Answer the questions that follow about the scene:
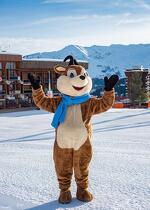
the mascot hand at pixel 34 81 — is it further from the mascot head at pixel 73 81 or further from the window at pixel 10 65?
the window at pixel 10 65

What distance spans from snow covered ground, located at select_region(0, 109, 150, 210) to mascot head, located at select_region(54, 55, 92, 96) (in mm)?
1102

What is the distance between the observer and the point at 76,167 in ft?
13.9

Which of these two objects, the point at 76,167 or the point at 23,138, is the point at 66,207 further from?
the point at 23,138

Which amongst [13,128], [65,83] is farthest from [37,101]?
[13,128]

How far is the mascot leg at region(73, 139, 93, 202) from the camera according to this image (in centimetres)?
420

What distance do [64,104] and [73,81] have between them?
0.88 ft

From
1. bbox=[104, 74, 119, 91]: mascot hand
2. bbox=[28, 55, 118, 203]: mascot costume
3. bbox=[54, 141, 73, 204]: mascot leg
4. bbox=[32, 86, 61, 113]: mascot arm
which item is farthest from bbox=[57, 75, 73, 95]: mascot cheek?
bbox=[54, 141, 73, 204]: mascot leg

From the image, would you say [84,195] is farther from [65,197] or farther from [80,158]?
[80,158]

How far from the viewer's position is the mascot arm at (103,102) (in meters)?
4.16

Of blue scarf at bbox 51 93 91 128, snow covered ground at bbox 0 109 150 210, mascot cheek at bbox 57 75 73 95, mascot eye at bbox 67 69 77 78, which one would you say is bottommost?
snow covered ground at bbox 0 109 150 210

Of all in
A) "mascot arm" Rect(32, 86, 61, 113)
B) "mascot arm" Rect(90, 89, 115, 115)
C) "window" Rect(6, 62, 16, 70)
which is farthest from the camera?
"window" Rect(6, 62, 16, 70)

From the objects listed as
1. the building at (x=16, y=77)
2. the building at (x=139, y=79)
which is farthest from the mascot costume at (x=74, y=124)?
the building at (x=139, y=79)

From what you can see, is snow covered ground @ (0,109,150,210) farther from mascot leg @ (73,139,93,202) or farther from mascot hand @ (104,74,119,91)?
mascot hand @ (104,74,119,91)

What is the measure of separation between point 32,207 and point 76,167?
0.59 meters
